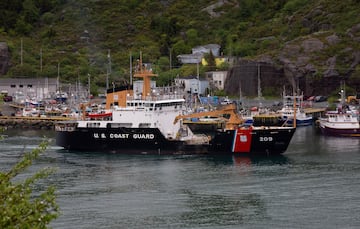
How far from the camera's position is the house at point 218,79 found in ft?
272

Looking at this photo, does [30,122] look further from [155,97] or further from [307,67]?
[307,67]

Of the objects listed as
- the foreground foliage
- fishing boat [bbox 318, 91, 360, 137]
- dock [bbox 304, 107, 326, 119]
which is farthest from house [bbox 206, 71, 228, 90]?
the foreground foliage

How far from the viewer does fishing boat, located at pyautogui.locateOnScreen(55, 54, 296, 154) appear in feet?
154

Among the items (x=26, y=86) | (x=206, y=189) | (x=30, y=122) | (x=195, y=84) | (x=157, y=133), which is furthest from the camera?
(x=26, y=86)

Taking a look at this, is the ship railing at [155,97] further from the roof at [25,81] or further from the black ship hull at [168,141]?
the roof at [25,81]

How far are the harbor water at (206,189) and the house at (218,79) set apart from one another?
32.5m

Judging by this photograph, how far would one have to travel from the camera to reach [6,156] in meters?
45.7

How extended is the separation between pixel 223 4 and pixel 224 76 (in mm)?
20435

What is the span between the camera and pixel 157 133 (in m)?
47.9

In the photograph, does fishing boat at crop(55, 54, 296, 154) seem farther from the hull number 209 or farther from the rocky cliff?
the rocky cliff

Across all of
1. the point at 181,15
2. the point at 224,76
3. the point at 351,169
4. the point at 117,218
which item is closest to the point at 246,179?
the point at 351,169

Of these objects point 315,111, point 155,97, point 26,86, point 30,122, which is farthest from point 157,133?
point 26,86

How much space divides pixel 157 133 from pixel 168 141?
2.32 ft

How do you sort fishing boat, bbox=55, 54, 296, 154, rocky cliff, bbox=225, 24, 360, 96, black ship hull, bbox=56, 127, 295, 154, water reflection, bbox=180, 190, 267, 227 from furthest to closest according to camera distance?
rocky cliff, bbox=225, 24, 360, 96 → fishing boat, bbox=55, 54, 296, 154 → black ship hull, bbox=56, 127, 295, 154 → water reflection, bbox=180, 190, 267, 227
